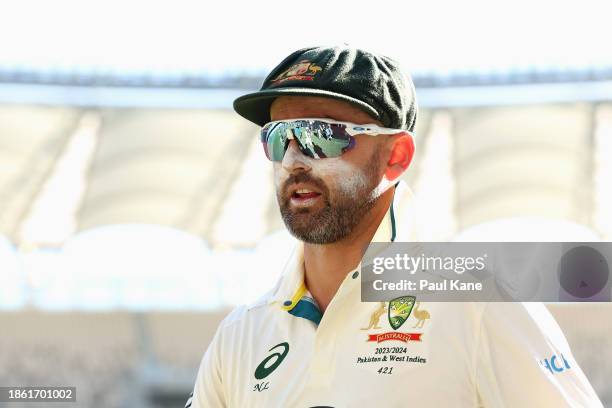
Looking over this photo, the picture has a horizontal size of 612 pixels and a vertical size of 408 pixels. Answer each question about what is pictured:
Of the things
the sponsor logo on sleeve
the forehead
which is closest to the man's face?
the forehead

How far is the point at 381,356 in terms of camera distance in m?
1.75

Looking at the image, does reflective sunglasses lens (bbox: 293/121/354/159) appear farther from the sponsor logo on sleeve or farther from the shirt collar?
the sponsor logo on sleeve

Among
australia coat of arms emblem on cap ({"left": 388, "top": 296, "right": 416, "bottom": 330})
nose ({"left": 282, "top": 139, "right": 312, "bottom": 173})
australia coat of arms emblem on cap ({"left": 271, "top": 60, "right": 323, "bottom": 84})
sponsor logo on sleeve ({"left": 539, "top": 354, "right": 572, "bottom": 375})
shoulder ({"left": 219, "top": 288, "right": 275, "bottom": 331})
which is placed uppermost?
australia coat of arms emblem on cap ({"left": 271, "top": 60, "right": 323, "bottom": 84})

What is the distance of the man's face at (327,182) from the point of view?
179cm

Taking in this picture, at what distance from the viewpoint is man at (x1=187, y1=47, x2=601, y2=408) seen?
64.4 inches

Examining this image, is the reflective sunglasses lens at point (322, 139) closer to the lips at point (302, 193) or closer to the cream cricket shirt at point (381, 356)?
the lips at point (302, 193)

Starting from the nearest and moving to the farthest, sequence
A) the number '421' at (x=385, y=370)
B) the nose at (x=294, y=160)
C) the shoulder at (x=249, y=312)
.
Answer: the number '421' at (x=385, y=370) → the nose at (x=294, y=160) → the shoulder at (x=249, y=312)

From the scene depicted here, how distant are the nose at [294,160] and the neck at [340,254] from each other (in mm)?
152

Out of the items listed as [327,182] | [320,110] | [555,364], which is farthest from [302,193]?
[555,364]

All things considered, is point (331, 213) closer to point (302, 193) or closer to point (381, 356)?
point (302, 193)

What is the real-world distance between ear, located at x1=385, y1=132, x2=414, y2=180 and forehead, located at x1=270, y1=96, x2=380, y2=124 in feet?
0.21

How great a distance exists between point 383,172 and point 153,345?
66.9 feet

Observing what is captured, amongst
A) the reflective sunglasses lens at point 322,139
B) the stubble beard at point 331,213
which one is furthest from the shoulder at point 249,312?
the reflective sunglasses lens at point 322,139

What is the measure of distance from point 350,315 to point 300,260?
0.21 m
